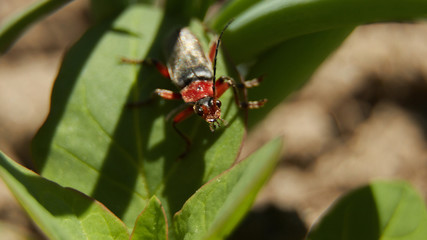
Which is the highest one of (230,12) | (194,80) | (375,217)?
(230,12)

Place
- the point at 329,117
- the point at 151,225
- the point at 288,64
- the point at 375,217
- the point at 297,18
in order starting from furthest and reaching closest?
1. the point at 329,117
2. the point at 288,64
3. the point at 297,18
4. the point at 375,217
5. the point at 151,225

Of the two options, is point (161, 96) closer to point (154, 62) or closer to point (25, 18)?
point (154, 62)

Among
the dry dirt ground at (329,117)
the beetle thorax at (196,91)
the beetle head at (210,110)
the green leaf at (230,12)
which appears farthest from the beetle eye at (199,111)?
the dry dirt ground at (329,117)

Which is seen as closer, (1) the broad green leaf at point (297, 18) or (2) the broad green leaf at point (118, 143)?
(1) the broad green leaf at point (297, 18)

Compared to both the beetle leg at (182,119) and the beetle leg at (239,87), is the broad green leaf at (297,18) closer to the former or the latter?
the beetle leg at (239,87)

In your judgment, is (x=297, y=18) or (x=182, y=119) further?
(x=182, y=119)

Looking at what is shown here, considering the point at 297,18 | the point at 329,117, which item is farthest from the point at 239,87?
the point at 329,117

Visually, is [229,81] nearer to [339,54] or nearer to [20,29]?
[20,29]
